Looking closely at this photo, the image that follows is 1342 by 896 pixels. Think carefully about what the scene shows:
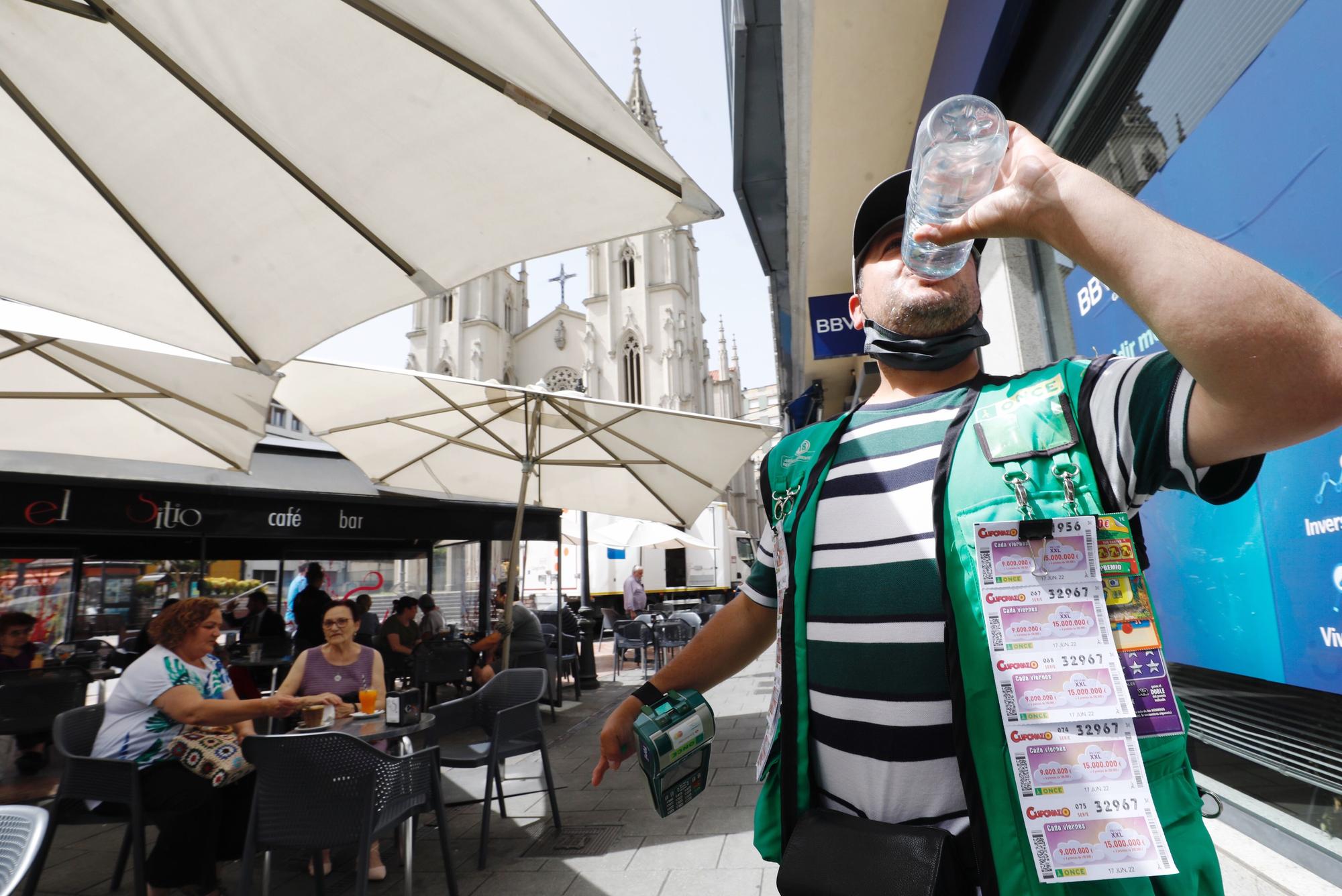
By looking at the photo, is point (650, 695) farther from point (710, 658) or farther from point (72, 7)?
point (72, 7)

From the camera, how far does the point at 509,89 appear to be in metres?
2.31

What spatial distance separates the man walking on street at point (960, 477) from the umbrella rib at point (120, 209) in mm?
2829

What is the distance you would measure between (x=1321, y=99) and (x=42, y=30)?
3662 mm

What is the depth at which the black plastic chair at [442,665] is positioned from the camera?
285 inches

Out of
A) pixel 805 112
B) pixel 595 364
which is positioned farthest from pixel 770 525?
pixel 595 364

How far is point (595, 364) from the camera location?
4375 cm

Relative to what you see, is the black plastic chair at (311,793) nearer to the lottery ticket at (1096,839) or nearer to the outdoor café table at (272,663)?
the lottery ticket at (1096,839)

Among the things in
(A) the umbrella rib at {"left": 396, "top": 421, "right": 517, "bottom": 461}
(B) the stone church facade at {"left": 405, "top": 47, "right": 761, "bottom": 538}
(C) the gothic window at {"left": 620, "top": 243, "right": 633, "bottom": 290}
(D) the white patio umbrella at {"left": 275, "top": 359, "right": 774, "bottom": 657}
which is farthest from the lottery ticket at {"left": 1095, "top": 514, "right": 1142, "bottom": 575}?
(C) the gothic window at {"left": 620, "top": 243, "right": 633, "bottom": 290}

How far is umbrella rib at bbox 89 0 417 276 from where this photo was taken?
2.27m

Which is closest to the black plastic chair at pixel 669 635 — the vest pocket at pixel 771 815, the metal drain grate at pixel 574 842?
the metal drain grate at pixel 574 842

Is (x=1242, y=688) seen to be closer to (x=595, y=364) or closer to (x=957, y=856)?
(x=957, y=856)

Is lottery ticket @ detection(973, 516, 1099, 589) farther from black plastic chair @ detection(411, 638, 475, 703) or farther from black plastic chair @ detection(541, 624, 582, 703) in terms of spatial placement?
black plastic chair @ detection(541, 624, 582, 703)

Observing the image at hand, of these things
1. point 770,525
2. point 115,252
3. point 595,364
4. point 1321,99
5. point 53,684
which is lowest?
point 53,684

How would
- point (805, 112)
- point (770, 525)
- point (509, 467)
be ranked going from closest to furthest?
point (770, 525), point (805, 112), point (509, 467)
